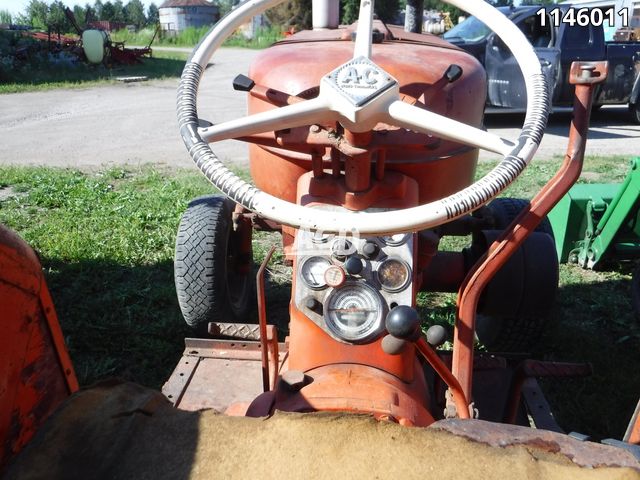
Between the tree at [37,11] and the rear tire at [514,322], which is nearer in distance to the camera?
the rear tire at [514,322]

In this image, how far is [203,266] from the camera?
8.98 ft

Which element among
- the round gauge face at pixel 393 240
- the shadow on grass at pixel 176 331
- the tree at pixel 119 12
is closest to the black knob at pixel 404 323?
the round gauge face at pixel 393 240

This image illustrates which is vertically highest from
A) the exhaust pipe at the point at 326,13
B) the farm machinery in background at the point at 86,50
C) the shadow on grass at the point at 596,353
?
the exhaust pipe at the point at 326,13

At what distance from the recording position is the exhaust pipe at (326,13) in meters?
2.46

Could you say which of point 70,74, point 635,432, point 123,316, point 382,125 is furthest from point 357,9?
point 635,432

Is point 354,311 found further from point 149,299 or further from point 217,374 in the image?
point 149,299

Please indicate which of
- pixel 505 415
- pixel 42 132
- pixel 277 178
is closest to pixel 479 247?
pixel 505 415

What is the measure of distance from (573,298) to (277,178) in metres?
2.19

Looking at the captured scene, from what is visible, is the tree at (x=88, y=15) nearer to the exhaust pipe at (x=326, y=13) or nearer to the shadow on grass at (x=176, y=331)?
the shadow on grass at (x=176, y=331)

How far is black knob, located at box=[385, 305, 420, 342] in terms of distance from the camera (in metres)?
1.45

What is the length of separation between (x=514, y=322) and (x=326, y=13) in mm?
1490

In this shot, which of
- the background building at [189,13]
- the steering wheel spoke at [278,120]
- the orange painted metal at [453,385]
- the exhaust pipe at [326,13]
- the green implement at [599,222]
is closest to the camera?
the steering wheel spoke at [278,120]

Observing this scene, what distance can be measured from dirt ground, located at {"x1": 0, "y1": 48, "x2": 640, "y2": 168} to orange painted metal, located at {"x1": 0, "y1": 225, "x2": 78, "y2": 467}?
17.1 ft

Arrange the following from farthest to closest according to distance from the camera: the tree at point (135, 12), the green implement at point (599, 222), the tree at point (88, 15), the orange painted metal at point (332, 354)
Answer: the tree at point (135, 12)
the tree at point (88, 15)
the green implement at point (599, 222)
the orange painted metal at point (332, 354)
